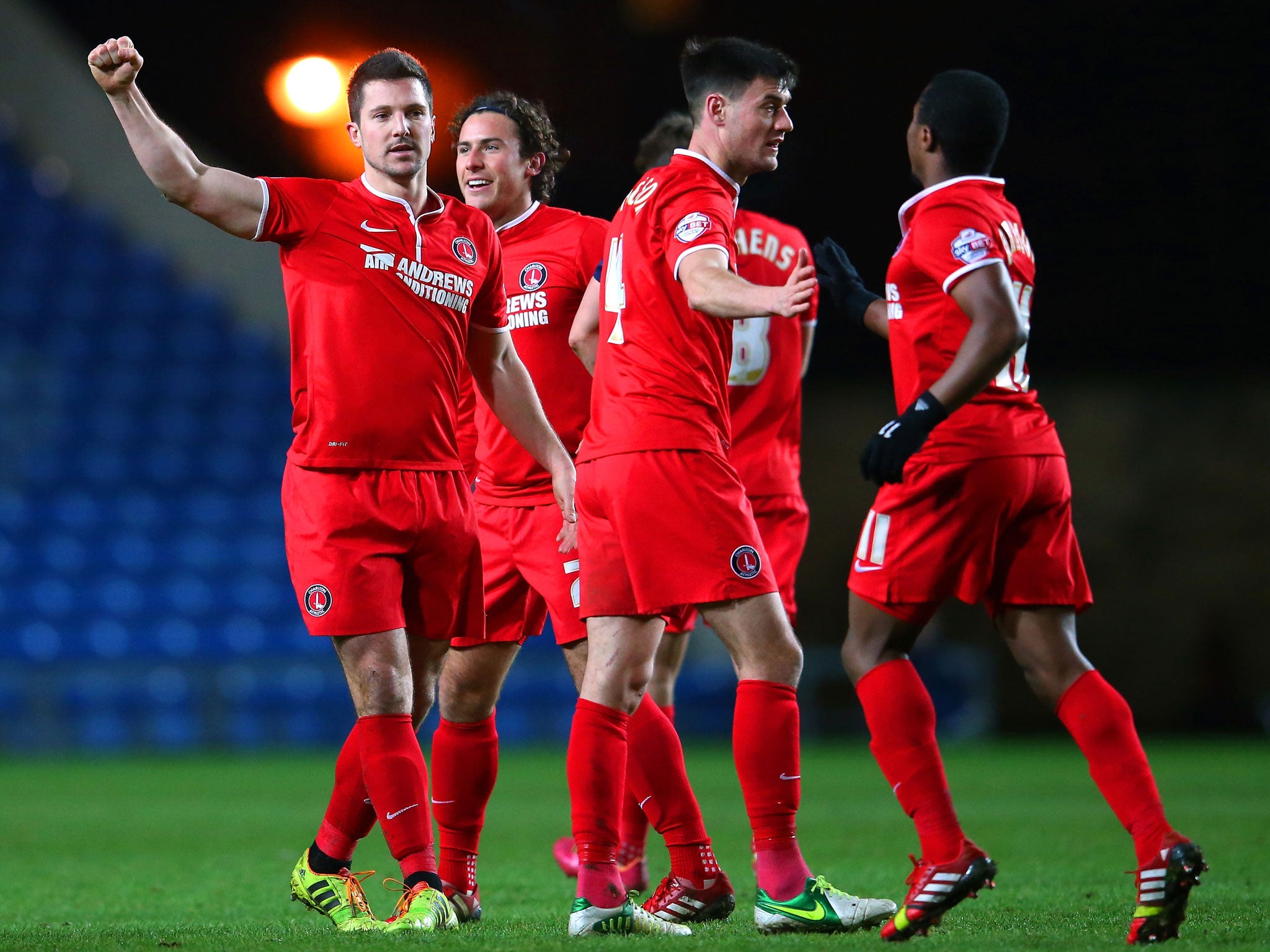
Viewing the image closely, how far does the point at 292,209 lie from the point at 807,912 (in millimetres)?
2301

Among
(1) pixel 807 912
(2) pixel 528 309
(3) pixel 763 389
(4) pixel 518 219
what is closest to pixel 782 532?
(3) pixel 763 389

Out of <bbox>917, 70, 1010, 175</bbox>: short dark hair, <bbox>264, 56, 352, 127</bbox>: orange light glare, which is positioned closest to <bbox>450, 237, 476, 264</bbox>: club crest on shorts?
<bbox>917, 70, 1010, 175</bbox>: short dark hair

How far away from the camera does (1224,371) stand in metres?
15.2

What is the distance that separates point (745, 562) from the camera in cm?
392

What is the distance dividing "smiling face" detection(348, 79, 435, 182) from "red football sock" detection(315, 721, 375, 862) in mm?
1652

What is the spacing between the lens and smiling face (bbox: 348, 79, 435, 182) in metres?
4.33

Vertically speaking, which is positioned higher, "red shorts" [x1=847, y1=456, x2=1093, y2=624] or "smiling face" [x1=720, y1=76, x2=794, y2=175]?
"smiling face" [x1=720, y1=76, x2=794, y2=175]

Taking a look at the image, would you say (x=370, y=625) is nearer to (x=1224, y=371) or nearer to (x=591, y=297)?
(x=591, y=297)

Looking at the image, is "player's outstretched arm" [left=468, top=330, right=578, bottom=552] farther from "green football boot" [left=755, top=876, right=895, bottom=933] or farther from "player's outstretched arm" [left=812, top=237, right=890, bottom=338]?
"green football boot" [left=755, top=876, right=895, bottom=933]

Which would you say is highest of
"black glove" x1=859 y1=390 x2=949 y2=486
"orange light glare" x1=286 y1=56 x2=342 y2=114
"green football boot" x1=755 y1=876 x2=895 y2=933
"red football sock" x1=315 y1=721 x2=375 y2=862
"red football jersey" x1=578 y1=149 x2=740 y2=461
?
"orange light glare" x1=286 y1=56 x2=342 y2=114

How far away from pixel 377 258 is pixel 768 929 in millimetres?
2066

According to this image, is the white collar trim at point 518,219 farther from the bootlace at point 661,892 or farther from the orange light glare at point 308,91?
the orange light glare at point 308,91

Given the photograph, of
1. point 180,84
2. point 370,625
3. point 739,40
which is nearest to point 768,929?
point 370,625

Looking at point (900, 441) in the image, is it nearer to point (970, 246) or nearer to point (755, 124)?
point (970, 246)
